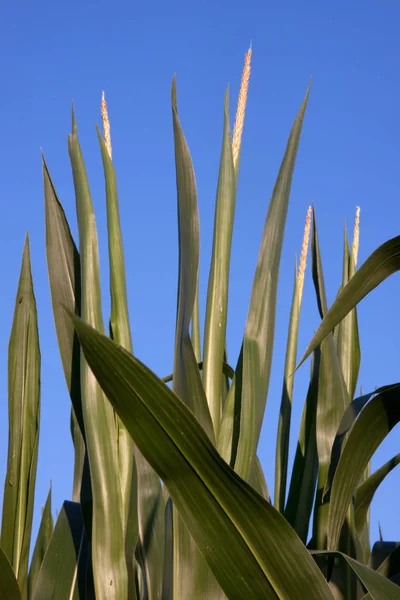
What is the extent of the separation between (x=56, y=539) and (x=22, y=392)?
152 mm

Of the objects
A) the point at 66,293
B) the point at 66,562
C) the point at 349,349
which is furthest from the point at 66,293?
the point at 349,349

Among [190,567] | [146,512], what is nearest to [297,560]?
[190,567]

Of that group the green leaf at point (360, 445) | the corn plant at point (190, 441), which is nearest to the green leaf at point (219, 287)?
the corn plant at point (190, 441)

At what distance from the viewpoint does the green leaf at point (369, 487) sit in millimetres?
720

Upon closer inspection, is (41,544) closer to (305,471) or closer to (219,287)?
(305,471)

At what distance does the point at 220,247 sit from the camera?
673 millimetres

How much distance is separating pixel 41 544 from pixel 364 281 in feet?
1.78

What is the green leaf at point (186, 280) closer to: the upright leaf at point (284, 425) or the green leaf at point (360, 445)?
the green leaf at point (360, 445)

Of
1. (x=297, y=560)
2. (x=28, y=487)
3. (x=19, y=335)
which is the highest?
(x=19, y=335)

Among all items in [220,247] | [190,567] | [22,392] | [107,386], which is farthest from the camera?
[22,392]

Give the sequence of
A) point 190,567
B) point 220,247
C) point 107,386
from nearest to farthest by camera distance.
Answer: point 107,386, point 190,567, point 220,247

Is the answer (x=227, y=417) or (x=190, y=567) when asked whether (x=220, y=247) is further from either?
(x=190, y=567)

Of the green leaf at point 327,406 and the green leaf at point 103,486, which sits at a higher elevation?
the green leaf at point 327,406

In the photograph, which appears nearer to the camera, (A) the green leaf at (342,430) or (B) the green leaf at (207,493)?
(B) the green leaf at (207,493)
